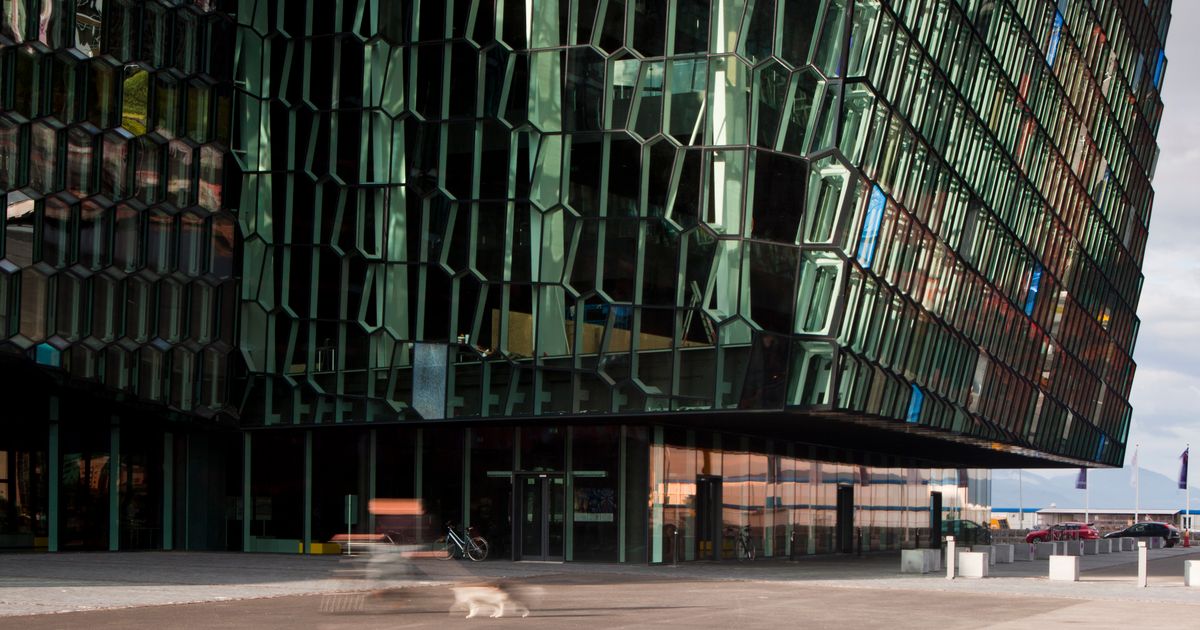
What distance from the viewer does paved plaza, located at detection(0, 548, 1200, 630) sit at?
20.3 m

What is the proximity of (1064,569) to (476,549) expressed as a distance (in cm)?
1425

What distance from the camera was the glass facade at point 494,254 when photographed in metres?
33.8

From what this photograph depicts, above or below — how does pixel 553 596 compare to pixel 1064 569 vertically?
above

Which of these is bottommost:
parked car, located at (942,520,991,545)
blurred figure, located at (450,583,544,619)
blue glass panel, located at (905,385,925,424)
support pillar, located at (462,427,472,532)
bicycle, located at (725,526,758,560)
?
parked car, located at (942,520,991,545)

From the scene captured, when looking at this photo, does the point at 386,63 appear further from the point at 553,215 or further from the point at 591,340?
the point at 591,340

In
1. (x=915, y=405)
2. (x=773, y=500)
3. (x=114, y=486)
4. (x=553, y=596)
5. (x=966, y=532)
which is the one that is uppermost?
(x=915, y=405)

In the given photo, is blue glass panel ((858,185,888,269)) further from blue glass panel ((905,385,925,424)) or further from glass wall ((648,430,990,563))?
glass wall ((648,430,990,563))

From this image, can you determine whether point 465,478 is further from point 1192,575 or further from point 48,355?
point 1192,575

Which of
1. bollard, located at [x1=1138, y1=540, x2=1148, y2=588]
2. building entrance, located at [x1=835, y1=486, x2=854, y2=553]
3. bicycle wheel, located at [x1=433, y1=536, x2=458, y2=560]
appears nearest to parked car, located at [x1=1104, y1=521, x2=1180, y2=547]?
building entrance, located at [x1=835, y1=486, x2=854, y2=553]

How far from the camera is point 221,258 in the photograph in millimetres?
40281

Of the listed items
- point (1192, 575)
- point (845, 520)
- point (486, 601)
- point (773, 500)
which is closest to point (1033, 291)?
point (845, 520)

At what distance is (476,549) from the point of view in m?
38.1

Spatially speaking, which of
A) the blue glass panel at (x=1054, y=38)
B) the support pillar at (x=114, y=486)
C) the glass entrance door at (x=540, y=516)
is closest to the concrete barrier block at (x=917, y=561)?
the glass entrance door at (x=540, y=516)

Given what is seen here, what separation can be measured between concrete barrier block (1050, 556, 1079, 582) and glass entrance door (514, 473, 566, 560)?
1190 centimetres
